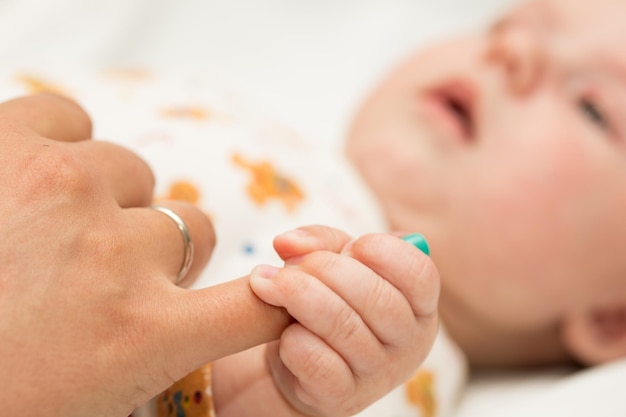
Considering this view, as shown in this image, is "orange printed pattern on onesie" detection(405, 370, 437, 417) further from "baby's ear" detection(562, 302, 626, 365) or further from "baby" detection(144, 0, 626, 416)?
"baby's ear" detection(562, 302, 626, 365)

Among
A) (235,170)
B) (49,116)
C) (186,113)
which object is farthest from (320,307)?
(186,113)

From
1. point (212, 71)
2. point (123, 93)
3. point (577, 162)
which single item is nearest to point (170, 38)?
point (212, 71)

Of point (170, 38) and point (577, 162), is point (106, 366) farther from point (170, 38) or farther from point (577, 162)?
point (170, 38)

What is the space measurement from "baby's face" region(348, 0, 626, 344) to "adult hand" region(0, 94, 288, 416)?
1.79 feet

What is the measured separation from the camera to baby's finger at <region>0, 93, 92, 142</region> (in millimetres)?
594

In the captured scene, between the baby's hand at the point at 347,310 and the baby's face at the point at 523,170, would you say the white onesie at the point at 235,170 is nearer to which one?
the baby's face at the point at 523,170

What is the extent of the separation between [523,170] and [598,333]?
10.8 inches

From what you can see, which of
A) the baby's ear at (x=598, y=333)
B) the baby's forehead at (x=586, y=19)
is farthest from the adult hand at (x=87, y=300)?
the baby's forehead at (x=586, y=19)

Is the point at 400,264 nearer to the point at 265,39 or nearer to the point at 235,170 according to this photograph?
the point at 235,170

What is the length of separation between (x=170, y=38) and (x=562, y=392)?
3.75 feet

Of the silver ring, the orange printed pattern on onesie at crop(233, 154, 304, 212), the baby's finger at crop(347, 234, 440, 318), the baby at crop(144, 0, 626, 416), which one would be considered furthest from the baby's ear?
the silver ring

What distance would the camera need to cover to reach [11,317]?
461 mm

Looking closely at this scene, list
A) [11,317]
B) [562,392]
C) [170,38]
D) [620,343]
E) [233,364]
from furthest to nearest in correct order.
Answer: [170,38] < [620,343] < [562,392] < [233,364] < [11,317]

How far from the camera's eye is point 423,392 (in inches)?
37.4
